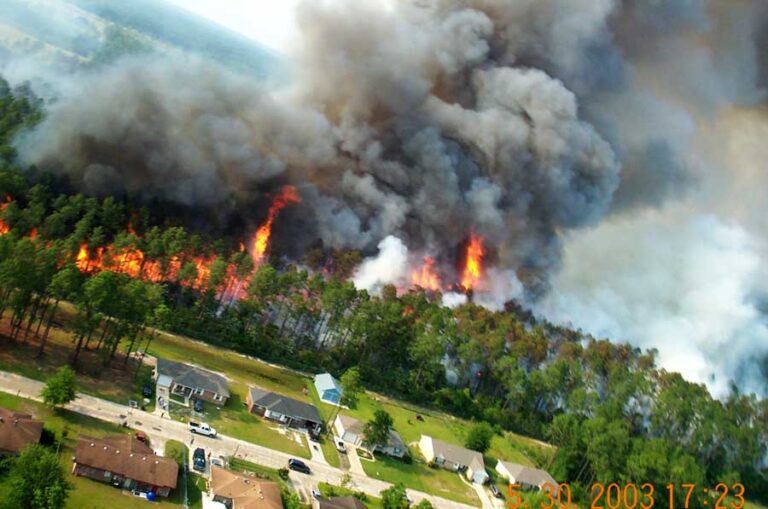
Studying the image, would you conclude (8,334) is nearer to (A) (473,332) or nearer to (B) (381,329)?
(B) (381,329)

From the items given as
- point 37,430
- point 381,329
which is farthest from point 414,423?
point 37,430

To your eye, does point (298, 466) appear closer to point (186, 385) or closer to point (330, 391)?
point (186, 385)

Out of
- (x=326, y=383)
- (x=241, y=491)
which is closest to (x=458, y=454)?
(x=326, y=383)

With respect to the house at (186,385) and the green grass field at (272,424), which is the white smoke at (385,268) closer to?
the green grass field at (272,424)

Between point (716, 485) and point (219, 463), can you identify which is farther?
point (716, 485)

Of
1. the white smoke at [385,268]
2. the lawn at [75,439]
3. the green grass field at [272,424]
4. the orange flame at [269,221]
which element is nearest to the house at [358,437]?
the green grass field at [272,424]

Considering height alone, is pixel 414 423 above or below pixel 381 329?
below

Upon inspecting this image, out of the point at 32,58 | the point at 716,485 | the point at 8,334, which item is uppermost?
the point at 32,58
